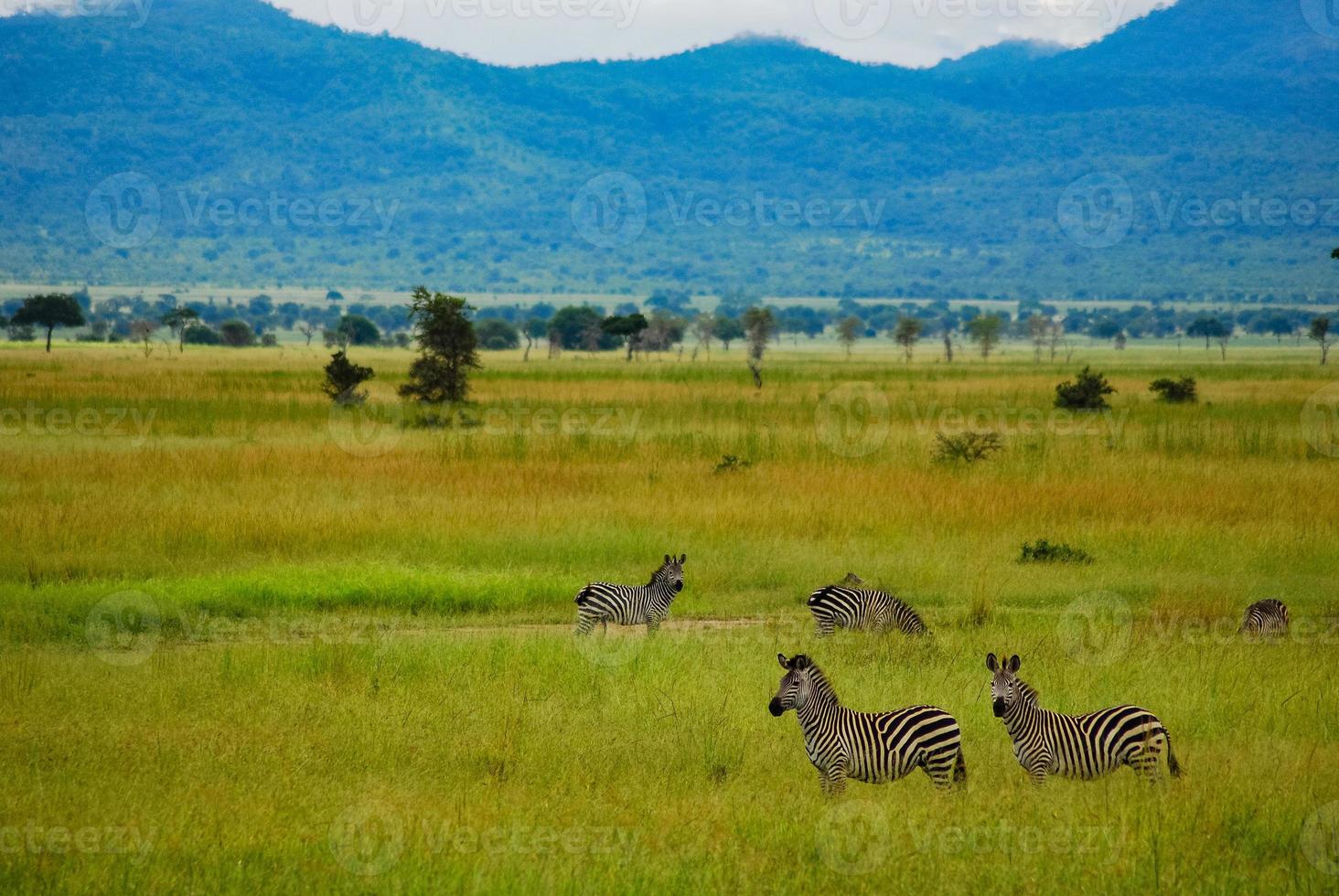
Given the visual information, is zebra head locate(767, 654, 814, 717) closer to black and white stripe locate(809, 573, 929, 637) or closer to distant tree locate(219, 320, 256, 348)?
black and white stripe locate(809, 573, 929, 637)

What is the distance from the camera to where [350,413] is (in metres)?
37.6

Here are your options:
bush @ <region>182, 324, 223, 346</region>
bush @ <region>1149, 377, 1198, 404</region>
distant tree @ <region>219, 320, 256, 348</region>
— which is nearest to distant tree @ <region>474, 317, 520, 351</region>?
distant tree @ <region>219, 320, 256, 348</region>

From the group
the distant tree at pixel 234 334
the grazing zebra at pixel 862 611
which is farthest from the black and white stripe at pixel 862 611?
the distant tree at pixel 234 334

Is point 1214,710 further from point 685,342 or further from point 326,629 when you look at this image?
point 685,342

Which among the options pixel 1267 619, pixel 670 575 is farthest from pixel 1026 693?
pixel 1267 619

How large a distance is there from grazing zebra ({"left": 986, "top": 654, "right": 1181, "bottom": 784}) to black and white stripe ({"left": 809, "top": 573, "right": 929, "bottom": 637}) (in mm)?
4283

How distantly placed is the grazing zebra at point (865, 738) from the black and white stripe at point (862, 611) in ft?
15.3

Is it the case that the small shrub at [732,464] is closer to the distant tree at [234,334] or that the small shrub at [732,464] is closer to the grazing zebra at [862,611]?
the grazing zebra at [862,611]

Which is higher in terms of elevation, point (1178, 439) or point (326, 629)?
point (1178, 439)

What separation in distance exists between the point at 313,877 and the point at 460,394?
33.8 metres

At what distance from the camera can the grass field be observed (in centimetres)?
801

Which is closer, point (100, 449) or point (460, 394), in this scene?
point (100, 449)

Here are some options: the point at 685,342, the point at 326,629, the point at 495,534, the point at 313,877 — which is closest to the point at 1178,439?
the point at 495,534

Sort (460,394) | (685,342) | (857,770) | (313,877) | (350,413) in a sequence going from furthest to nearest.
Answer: (685,342), (460,394), (350,413), (857,770), (313,877)
